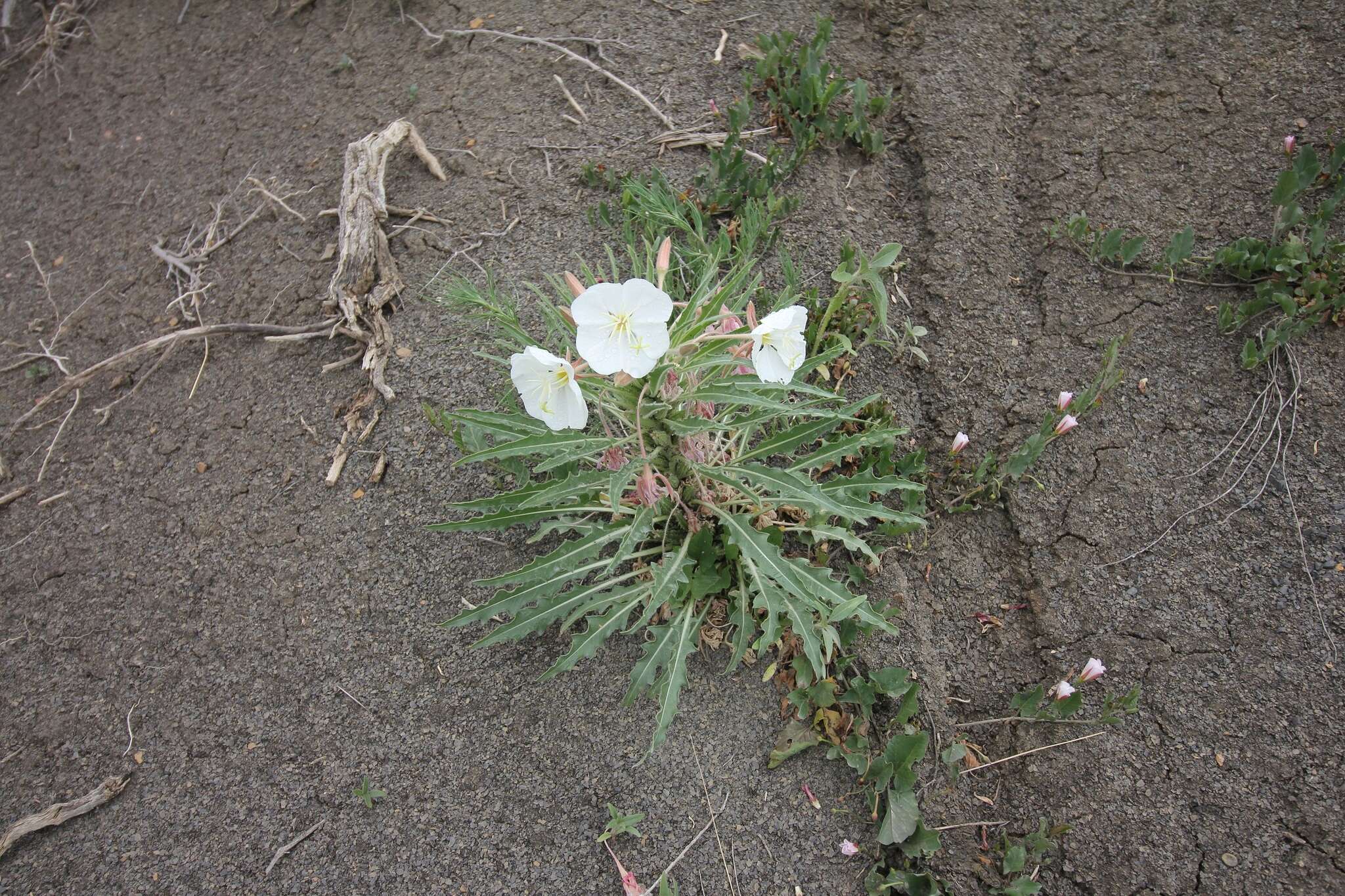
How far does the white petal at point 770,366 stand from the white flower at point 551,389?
367 mm

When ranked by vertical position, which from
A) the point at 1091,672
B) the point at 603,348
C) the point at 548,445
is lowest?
the point at 1091,672

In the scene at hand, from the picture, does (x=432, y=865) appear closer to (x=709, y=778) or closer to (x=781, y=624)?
(x=709, y=778)

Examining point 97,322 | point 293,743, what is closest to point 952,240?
point 293,743

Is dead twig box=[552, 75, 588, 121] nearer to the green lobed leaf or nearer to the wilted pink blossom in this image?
the wilted pink blossom

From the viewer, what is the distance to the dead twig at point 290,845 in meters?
1.92

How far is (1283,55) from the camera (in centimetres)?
273

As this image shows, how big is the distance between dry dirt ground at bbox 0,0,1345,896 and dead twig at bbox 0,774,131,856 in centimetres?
3

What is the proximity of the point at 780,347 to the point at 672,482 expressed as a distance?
1.64ft

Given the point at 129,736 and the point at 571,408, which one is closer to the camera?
the point at 571,408

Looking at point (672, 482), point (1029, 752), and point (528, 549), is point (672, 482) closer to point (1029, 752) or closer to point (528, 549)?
point (528, 549)

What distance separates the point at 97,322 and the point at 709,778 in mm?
2878

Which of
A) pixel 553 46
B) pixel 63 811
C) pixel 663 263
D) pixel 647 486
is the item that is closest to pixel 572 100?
pixel 553 46

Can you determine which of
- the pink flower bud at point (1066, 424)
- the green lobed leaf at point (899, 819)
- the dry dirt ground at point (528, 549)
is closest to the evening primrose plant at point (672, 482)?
the dry dirt ground at point (528, 549)

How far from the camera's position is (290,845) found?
6.36 feet
